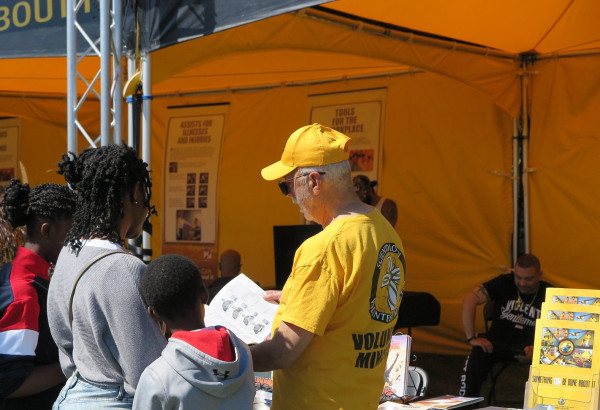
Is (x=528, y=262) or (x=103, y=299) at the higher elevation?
(x=103, y=299)

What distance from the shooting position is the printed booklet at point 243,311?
2.78 metres

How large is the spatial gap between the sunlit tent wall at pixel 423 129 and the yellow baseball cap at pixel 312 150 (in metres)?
2.83

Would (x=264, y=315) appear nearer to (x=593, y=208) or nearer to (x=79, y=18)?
(x=79, y=18)

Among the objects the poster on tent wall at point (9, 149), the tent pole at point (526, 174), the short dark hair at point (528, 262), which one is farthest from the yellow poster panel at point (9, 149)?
the short dark hair at point (528, 262)

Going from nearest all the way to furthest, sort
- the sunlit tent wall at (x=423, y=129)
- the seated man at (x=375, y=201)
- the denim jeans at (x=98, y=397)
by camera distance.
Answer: the denim jeans at (x=98, y=397)
the sunlit tent wall at (x=423, y=129)
the seated man at (x=375, y=201)

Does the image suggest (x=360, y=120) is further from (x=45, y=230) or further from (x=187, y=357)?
(x=187, y=357)

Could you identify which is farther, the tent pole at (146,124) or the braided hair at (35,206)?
the tent pole at (146,124)

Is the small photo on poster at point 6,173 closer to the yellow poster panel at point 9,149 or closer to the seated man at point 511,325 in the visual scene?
the yellow poster panel at point 9,149

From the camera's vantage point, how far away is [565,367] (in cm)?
330

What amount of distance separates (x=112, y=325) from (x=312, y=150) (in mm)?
743

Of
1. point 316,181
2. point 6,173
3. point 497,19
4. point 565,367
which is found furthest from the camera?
point 6,173

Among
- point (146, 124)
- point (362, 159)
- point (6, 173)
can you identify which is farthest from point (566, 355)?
point (6, 173)

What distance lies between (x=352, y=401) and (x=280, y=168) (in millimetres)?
703

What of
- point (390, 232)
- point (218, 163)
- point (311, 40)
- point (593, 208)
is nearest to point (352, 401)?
point (390, 232)
